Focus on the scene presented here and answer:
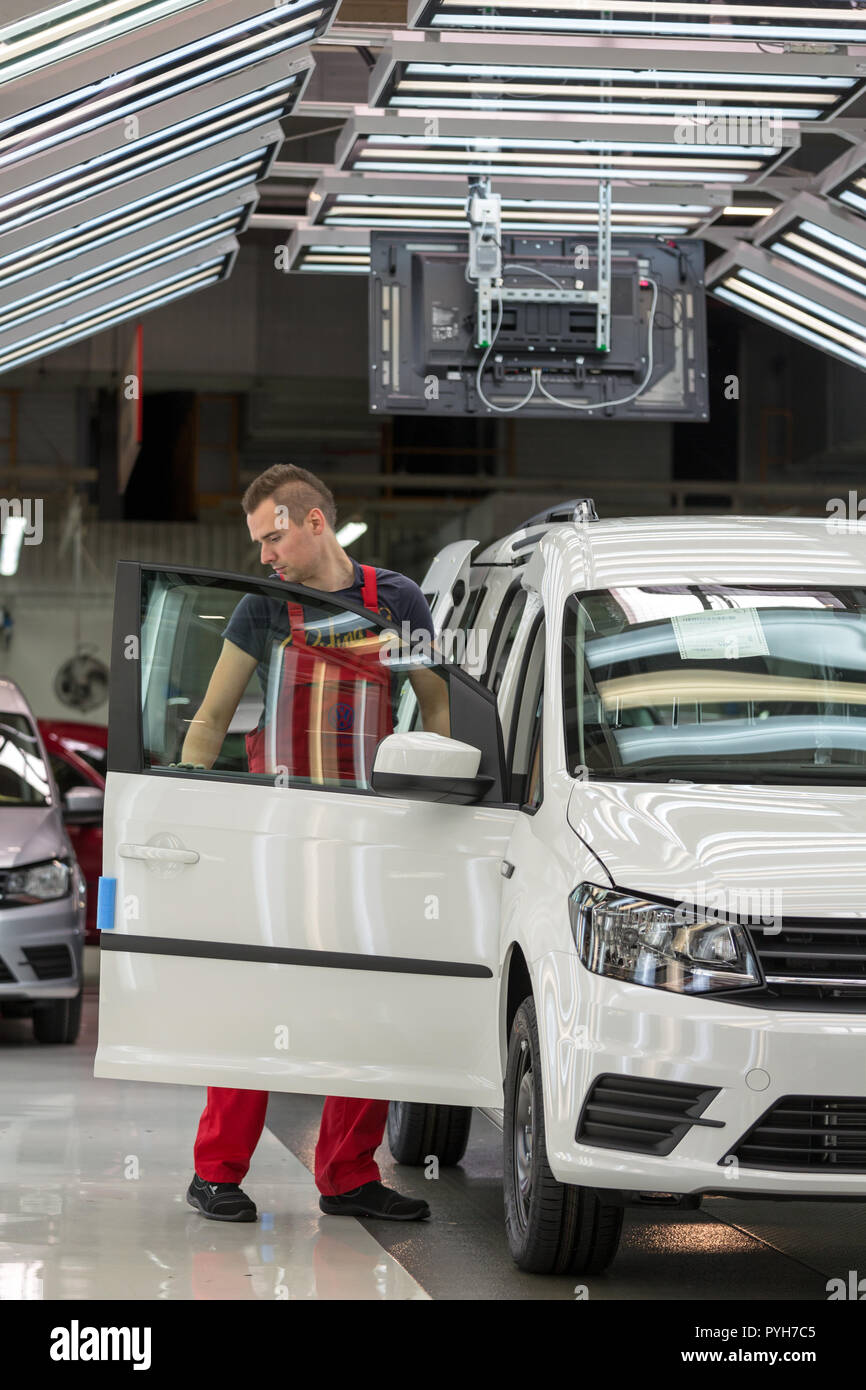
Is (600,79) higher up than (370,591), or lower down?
higher up

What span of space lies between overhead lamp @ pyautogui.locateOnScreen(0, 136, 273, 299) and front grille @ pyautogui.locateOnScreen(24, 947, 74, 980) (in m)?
3.46

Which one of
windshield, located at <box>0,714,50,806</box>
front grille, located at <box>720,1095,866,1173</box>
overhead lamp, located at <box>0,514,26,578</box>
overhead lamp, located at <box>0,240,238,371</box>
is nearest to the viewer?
front grille, located at <box>720,1095,866,1173</box>

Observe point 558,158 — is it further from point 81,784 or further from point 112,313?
point 81,784

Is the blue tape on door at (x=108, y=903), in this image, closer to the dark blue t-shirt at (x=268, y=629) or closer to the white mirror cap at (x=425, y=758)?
the dark blue t-shirt at (x=268, y=629)

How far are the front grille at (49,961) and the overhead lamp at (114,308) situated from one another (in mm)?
3751

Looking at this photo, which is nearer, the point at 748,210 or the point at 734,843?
the point at 734,843

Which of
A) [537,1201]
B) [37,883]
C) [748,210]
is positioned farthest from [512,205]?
[537,1201]

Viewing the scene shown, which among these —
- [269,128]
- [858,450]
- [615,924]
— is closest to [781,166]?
[269,128]

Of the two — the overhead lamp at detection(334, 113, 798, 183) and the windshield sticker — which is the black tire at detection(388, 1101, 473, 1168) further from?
the overhead lamp at detection(334, 113, 798, 183)

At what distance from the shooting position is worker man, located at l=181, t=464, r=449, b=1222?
5391 mm

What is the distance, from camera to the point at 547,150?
9328mm

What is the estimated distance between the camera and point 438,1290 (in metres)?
4.81

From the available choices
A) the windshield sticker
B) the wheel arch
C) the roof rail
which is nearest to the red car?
the roof rail

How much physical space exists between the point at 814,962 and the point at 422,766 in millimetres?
1147
